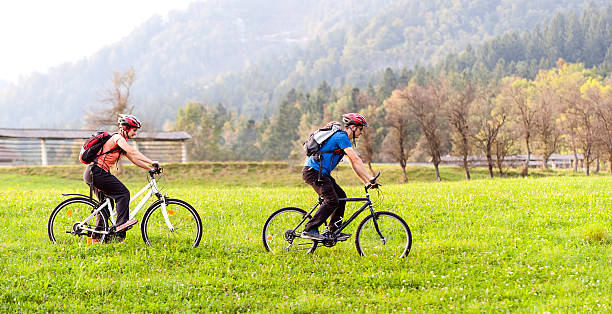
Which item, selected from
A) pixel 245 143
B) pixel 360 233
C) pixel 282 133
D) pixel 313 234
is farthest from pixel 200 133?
pixel 360 233

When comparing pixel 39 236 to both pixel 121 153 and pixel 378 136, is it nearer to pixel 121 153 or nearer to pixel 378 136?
pixel 121 153

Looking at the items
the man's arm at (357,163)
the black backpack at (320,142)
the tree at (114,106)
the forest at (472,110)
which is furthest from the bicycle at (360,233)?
the tree at (114,106)

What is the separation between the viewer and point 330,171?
9.75 metres

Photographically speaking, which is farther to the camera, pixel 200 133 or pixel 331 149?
pixel 200 133

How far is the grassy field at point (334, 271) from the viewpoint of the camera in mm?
7742

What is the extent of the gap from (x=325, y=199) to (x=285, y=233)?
1.12 metres

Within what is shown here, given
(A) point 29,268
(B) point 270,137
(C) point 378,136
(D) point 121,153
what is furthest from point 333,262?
(B) point 270,137

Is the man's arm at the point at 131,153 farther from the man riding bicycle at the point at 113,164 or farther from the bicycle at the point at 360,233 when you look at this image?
the bicycle at the point at 360,233

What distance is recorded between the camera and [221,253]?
405 inches

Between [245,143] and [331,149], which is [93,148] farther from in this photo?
[245,143]

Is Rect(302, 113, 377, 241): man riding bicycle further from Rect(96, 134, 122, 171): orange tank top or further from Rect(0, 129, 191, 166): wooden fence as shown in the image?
Rect(0, 129, 191, 166): wooden fence

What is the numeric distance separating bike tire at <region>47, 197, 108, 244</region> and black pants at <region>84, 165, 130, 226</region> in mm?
388

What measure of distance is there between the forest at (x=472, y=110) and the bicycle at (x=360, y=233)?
42.7 metres

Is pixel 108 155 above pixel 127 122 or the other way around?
the other way around
